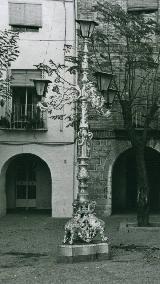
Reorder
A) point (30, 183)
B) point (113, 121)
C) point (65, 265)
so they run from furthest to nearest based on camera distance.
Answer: point (30, 183) < point (113, 121) < point (65, 265)

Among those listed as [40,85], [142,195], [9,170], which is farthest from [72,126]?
[9,170]

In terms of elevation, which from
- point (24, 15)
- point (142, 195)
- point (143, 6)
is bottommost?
point (142, 195)

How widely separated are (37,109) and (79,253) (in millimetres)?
9775

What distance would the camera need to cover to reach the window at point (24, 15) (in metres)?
19.5

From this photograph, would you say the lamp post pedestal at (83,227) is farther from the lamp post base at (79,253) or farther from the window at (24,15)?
the window at (24,15)

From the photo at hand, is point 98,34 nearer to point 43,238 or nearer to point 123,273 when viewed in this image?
point 43,238

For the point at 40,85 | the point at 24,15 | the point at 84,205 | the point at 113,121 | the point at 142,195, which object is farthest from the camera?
the point at 24,15

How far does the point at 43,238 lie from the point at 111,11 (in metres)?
7.34

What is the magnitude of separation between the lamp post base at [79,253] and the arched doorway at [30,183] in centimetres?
1095

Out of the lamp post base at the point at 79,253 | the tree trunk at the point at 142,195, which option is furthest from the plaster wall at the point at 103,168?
the lamp post base at the point at 79,253

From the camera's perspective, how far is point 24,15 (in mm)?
19500

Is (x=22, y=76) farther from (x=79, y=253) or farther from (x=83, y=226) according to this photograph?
(x=79, y=253)

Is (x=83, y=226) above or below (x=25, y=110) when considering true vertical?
below

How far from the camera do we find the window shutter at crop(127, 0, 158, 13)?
19.0m
